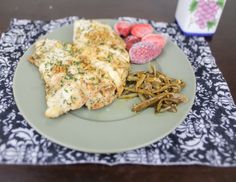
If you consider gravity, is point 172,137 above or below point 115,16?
below

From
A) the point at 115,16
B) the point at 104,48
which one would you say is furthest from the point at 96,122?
the point at 115,16

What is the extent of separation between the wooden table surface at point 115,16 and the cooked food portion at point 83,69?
0.63 ft

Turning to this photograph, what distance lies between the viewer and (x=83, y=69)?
42.7 inches

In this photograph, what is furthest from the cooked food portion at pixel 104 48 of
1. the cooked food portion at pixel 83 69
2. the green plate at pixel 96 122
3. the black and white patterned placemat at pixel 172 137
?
the black and white patterned placemat at pixel 172 137

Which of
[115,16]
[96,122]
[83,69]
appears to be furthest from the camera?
[115,16]

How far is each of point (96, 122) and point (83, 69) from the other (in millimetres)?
226

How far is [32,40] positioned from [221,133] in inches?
36.8

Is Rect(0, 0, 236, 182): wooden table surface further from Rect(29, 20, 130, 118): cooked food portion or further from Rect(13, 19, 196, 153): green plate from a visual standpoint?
Rect(29, 20, 130, 118): cooked food portion

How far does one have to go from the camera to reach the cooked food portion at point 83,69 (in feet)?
3.27

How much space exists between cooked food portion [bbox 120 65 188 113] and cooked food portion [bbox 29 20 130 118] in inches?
1.9

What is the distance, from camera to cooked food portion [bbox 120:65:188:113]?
1033 millimetres

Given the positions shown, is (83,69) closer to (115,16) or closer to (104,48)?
(104,48)

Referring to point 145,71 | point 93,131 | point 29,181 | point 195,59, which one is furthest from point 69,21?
point 29,181

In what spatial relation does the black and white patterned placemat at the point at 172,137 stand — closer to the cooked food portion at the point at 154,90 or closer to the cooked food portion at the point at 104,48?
the cooked food portion at the point at 154,90
